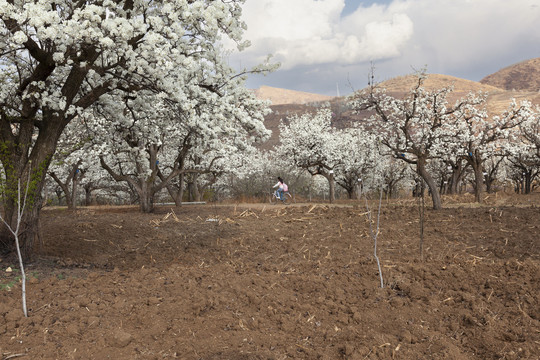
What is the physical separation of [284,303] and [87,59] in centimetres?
547

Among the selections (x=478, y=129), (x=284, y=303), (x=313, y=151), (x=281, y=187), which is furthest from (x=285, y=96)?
(x=284, y=303)

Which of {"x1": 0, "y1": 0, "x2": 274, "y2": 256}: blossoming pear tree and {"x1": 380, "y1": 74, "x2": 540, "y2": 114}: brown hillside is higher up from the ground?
{"x1": 380, "y1": 74, "x2": 540, "y2": 114}: brown hillside

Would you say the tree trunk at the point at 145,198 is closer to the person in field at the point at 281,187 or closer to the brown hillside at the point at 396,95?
the person in field at the point at 281,187

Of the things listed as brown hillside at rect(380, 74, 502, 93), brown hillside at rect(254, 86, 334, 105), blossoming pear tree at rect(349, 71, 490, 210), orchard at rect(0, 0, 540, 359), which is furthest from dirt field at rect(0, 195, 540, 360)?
brown hillside at rect(254, 86, 334, 105)

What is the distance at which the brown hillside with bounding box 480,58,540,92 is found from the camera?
155 m

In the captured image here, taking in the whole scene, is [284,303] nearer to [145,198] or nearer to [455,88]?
[145,198]

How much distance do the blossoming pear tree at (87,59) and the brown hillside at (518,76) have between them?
177 meters

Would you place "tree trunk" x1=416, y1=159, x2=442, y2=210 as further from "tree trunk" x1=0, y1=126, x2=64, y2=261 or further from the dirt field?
"tree trunk" x1=0, y1=126, x2=64, y2=261

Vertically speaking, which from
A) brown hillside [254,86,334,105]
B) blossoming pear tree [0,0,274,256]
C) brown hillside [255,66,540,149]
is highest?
brown hillside [254,86,334,105]

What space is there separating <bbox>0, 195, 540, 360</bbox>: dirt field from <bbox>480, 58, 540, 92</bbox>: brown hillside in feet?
579

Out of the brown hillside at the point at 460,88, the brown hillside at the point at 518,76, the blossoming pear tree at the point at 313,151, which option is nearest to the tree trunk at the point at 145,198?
the blossoming pear tree at the point at 313,151

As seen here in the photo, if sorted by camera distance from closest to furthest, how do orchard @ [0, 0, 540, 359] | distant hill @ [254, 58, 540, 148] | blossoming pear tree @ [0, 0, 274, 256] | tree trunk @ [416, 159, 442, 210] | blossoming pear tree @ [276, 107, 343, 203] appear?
orchard @ [0, 0, 540, 359], blossoming pear tree @ [0, 0, 274, 256], tree trunk @ [416, 159, 442, 210], blossoming pear tree @ [276, 107, 343, 203], distant hill @ [254, 58, 540, 148]

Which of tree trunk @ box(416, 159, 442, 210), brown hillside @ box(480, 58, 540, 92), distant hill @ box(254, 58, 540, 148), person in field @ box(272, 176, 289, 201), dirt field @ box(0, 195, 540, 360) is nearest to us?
dirt field @ box(0, 195, 540, 360)

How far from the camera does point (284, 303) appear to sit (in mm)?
4750
